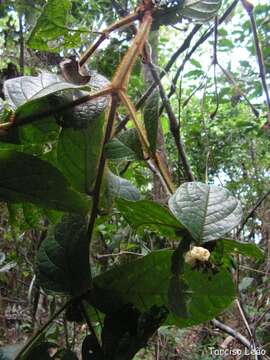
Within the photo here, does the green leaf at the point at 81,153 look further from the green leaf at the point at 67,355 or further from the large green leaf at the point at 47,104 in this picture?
the green leaf at the point at 67,355

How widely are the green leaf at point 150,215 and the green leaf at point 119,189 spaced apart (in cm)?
3

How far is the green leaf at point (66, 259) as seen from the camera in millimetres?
300

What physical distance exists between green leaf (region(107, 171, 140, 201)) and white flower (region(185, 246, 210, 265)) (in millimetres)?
98

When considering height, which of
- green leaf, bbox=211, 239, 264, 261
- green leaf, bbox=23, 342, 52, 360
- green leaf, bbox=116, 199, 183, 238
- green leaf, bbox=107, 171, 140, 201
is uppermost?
green leaf, bbox=107, 171, 140, 201

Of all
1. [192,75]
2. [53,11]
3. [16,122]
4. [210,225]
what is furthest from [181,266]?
[192,75]

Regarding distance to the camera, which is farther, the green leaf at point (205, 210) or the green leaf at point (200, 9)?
the green leaf at point (200, 9)

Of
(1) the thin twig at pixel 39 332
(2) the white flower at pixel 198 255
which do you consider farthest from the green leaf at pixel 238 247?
(1) the thin twig at pixel 39 332

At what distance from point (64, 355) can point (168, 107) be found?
283 millimetres

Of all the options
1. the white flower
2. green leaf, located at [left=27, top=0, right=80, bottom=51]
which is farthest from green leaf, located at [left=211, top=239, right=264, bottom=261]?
green leaf, located at [left=27, top=0, right=80, bottom=51]

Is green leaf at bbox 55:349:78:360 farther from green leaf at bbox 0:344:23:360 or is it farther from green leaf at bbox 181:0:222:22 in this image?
green leaf at bbox 181:0:222:22

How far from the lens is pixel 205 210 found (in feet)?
0.85

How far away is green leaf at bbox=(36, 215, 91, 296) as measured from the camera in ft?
0.98

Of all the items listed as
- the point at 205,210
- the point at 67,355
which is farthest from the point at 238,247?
the point at 67,355

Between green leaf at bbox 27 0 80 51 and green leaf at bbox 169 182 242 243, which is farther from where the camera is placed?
green leaf at bbox 27 0 80 51
